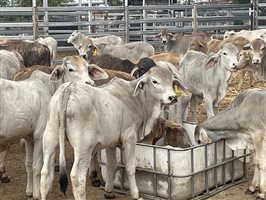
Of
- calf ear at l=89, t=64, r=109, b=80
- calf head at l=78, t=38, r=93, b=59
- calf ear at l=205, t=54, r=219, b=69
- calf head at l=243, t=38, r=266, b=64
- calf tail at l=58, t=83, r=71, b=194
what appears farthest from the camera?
calf head at l=78, t=38, r=93, b=59

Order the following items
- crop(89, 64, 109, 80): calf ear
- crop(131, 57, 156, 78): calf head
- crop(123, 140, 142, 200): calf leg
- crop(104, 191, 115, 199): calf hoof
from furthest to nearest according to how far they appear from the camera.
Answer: crop(131, 57, 156, 78): calf head
crop(89, 64, 109, 80): calf ear
crop(104, 191, 115, 199): calf hoof
crop(123, 140, 142, 200): calf leg

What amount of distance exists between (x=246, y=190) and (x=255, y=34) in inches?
402

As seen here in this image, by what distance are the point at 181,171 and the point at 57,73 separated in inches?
76.4

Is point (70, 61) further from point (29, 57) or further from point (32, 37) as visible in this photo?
point (32, 37)

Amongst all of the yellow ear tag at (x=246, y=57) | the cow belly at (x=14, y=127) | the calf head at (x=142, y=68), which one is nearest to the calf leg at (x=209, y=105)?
the calf head at (x=142, y=68)

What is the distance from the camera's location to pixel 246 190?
6145 mm

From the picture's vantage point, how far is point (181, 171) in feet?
18.5

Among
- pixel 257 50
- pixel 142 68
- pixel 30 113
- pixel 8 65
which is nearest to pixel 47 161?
pixel 30 113

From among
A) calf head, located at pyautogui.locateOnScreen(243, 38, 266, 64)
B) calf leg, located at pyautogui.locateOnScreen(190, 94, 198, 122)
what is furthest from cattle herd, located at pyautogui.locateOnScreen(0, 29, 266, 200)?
calf head, located at pyautogui.locateOnScreen(243, 38, 266, 64)

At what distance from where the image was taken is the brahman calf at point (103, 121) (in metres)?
4.94

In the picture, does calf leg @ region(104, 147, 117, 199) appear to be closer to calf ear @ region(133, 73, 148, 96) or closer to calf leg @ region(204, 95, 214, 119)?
calf ear @ region(133, 73, 148, 96)

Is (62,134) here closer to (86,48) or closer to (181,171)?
(181,171)

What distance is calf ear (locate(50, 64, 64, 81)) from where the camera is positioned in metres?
6.07

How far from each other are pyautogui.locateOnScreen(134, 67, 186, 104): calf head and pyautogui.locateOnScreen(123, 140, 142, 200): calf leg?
1.91 ft
